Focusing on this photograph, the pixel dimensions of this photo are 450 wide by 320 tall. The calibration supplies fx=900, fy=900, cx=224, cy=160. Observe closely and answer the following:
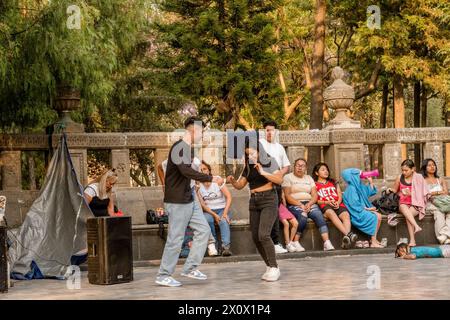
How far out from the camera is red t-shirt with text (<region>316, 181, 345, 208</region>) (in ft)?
49.6

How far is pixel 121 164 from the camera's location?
1622 cm

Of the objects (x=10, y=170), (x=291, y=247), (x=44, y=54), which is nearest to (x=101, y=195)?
(x=10, y=170)

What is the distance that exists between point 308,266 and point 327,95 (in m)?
5.21

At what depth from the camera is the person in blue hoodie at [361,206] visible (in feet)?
49.6

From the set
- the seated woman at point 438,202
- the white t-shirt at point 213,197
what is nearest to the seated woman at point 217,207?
the white t-shirt at point 213,197

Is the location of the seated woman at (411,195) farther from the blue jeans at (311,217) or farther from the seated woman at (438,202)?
the blue jeans at (311,217)

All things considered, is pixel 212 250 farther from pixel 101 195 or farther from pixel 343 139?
pixel 343 139

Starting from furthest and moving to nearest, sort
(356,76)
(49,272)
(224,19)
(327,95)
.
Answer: (356,76)
(224,19)
(327,95)
(49,272)

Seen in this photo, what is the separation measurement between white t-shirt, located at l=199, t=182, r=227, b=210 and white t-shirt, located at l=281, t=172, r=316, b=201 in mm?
1071

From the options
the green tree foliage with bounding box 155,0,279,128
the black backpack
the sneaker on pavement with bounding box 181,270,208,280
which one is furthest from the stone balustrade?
the green tree foliage with bounding box 155,0,279,128

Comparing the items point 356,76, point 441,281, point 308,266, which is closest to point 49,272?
point 308,266

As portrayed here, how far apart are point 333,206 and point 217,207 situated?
6.50ft

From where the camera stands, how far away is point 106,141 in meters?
16.2
